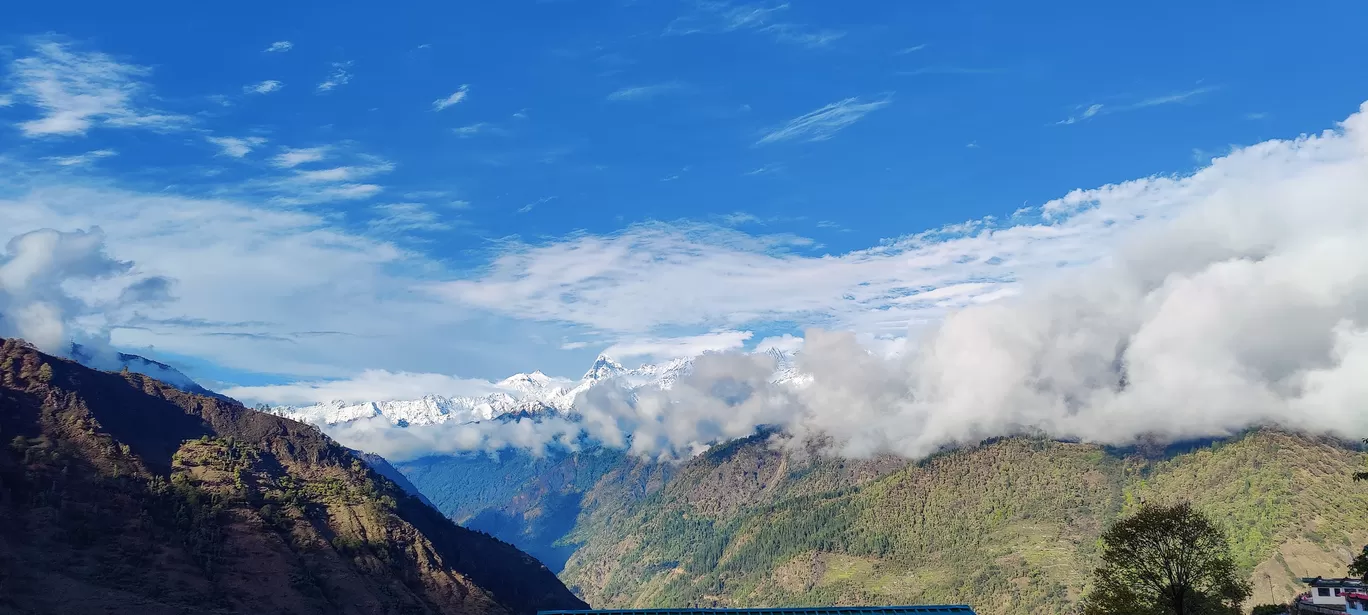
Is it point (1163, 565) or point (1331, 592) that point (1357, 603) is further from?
point (1163, 565)

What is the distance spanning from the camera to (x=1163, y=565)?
9312 centimetres

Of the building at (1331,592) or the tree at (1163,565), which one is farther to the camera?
the building at (1331,592)

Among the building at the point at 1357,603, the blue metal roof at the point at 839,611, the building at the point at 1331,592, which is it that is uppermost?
the building at the point at 1331,592

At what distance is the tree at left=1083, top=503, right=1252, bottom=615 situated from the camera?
91.2 metres

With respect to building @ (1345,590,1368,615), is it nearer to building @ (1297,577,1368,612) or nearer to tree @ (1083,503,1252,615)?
building @ (1297,577,1368,612)

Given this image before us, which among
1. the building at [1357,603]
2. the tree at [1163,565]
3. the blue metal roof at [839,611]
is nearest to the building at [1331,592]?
the building at [1357,603]

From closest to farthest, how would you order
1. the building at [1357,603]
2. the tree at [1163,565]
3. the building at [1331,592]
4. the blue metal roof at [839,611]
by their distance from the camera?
the tree at [1163,565], the blue metal roof at [839,611], the building at [1357,603], the building at [1331,592]

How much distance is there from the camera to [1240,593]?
94.6m

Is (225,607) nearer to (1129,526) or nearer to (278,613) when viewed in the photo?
(278,613)

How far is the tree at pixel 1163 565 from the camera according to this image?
299 ft

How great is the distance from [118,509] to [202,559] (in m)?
23.0

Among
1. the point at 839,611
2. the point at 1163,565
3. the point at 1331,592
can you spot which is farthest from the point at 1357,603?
the point at 839,611

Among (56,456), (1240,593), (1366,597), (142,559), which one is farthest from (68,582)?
(1366,597)

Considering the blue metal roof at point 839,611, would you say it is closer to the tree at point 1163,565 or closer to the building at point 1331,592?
the tree at point 1163,565
